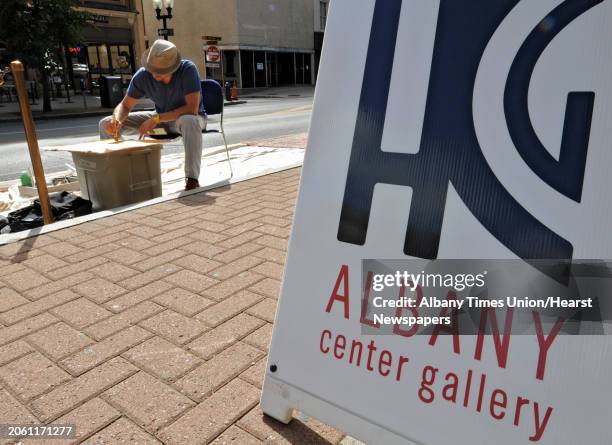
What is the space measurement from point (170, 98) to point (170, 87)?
0.12 meters

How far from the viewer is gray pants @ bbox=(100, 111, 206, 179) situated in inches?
201

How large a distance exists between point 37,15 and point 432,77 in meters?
19.0

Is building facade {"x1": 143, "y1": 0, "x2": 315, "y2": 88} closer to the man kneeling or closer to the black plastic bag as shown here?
the man kneeling

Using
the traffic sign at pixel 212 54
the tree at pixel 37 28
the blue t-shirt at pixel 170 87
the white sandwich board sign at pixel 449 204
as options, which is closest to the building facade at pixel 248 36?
the traffic sign at pixel 212 54

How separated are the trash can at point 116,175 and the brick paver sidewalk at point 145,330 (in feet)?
1.76

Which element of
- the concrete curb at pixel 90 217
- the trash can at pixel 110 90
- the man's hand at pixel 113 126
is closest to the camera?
the concrete curb at pixel 90 217

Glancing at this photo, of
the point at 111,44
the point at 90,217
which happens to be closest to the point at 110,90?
the point at 111,44

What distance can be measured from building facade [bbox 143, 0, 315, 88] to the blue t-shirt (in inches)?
1092

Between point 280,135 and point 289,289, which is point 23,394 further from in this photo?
point 280,135

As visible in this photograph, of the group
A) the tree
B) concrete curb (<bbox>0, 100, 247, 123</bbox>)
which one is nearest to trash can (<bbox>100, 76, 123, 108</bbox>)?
concrete curb (<bbox>0, 100, 247, 123</bbox>)

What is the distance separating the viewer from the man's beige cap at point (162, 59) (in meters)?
4.86

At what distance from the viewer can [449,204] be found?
1328 mm

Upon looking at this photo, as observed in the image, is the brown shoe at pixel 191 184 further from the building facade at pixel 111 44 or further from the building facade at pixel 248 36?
the building facade at pixel 248 36

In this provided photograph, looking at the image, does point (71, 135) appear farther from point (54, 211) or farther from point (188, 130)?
point (54, 211)
